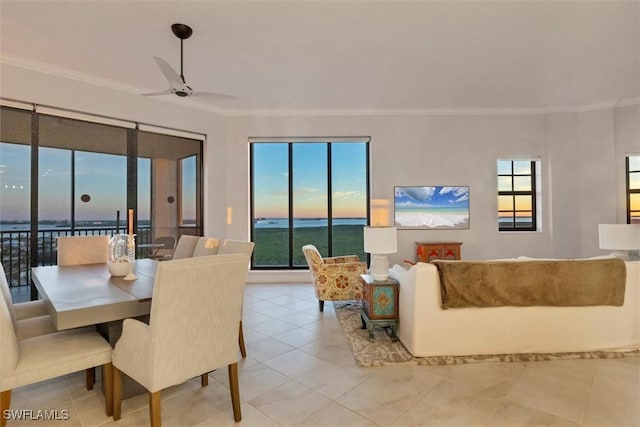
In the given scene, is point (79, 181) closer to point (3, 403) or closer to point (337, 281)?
point (3, 403)

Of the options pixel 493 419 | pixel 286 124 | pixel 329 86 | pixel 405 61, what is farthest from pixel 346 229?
pixel 493 419

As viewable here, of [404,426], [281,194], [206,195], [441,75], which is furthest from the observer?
[281,194]

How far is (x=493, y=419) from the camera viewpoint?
1871mm

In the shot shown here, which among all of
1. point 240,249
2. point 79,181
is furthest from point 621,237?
point 79,181

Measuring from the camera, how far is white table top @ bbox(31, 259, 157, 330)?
1612 millimetres

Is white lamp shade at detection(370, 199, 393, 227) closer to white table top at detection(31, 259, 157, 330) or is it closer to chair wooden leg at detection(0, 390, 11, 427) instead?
white table top at detection(31, 259, 157, 330)

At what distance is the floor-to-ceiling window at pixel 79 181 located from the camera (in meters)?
3.70

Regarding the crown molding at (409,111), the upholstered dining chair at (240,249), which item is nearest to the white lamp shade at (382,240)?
the upholstered dining chair at (240,249)

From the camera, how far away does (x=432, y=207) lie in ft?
18.0

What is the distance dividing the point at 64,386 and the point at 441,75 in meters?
4.97

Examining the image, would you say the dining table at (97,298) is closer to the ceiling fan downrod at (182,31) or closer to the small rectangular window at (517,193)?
the ceiling fan downrod at (182,31)

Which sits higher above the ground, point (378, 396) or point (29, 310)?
point (29, 310)

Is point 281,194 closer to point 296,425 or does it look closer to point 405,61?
point 405,61

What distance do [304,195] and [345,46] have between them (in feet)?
12.0
